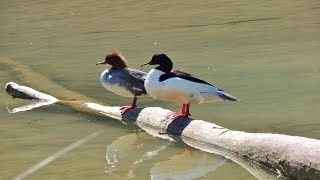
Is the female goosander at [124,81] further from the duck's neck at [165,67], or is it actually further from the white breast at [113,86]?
the duck's neck at [165,67]

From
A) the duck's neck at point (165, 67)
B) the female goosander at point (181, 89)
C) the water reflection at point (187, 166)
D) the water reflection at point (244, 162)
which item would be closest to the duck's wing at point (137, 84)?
the duck's neck at point (165, 67)

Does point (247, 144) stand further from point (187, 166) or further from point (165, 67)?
point (165, 67)

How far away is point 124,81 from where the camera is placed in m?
10.0

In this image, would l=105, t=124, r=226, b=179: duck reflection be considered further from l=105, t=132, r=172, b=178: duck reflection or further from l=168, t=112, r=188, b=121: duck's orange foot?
l=168, t=112, r=188, b=121: duck's orange foot

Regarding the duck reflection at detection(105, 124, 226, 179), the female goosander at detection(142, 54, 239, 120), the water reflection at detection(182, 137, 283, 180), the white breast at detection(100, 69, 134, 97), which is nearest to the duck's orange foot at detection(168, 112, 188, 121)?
the female goosander at detection(142, 54, 239, 120)

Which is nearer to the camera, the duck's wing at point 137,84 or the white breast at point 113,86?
the duck's wing at point 137,84

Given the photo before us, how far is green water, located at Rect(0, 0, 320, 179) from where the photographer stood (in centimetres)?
811

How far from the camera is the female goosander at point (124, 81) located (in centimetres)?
991

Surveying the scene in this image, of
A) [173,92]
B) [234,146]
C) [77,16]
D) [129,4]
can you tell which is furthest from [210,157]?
[129,4]

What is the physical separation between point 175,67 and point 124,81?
462 cm

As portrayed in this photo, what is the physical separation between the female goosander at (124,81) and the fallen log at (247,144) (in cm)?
25

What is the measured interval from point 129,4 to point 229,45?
498 inches

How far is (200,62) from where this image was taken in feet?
48.9

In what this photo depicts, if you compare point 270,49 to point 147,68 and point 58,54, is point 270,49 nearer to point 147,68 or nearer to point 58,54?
point 147,68
